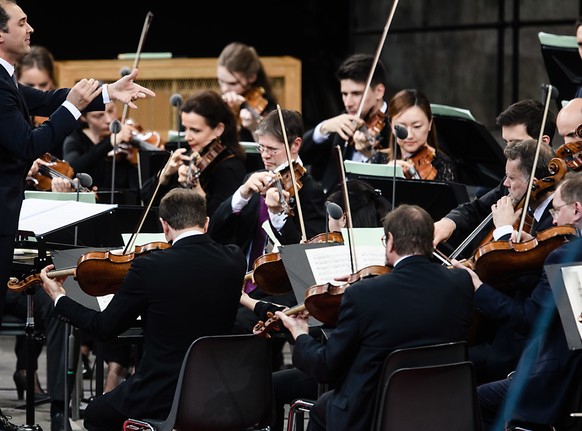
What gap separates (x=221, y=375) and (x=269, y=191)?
3.92 ft

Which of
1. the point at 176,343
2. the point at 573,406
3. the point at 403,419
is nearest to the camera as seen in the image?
the point at 403,419

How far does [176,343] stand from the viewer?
11.9 feet

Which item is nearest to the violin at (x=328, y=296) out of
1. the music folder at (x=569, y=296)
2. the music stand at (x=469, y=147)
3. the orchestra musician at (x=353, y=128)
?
the music folder at (x=569, y=296)

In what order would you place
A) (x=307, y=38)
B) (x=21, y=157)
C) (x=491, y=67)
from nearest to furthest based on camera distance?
(x=21, y=157) < (x=491, y=67) < (x=307, y=38)

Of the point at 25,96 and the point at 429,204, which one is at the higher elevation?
the point at 25,96

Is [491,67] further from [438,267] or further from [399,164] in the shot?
[438,267]

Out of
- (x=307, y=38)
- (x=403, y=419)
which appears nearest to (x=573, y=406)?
(x=403, y=419)

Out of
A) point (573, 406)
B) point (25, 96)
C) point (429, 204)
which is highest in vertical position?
point (25, 96)

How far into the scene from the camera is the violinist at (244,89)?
6242 millimetres

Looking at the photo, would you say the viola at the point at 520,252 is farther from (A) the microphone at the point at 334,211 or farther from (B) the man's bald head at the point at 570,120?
(B) the man's bald head at the point at 570,120

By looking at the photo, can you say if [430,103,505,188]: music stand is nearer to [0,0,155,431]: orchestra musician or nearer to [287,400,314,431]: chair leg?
[0,0,155,431]: orchestra musician

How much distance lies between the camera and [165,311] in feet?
11.9

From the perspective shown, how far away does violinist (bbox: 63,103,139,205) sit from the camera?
20.4ft

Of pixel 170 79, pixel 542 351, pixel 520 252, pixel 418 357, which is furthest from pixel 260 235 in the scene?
pixel 170 79
